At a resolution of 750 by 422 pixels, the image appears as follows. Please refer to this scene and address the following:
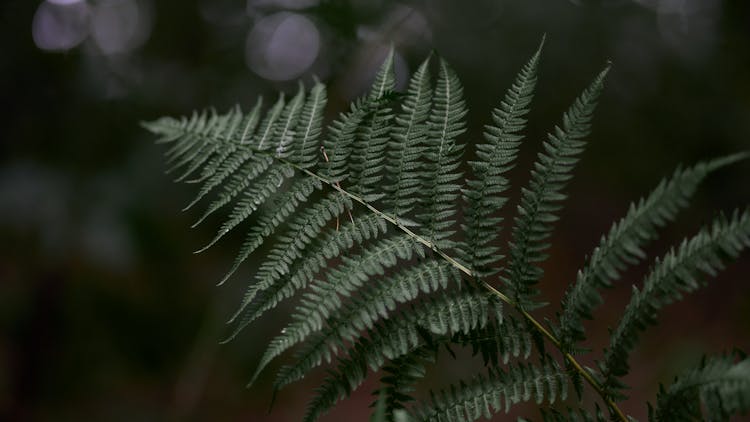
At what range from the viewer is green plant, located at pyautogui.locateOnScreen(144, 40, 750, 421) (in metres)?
0.70

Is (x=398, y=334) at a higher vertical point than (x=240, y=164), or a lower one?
lower

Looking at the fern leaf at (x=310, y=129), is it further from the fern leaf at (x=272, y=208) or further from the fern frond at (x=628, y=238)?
the fern frond at (x=628, y=238)

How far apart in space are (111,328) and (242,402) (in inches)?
34.9

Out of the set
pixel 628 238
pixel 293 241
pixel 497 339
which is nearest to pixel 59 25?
pixel 293 241

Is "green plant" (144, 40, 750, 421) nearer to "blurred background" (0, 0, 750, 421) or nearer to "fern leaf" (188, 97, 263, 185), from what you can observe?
"fern leaf" (188, 97, 263, 185)

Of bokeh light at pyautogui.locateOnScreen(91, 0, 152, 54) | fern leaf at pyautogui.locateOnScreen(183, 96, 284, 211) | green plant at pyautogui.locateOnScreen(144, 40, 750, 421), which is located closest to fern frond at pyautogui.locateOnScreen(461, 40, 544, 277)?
green plant at pyautogui.locateOnScreen(144, 40, 750, 421)

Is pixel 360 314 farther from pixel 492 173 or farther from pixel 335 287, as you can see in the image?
pixel 492 173

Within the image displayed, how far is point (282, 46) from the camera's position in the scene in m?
3.65

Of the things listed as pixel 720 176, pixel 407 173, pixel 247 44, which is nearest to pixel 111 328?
pixel 247 44

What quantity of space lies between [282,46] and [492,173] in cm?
306

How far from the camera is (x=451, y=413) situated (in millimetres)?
792

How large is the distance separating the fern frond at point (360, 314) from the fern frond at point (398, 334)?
2cm

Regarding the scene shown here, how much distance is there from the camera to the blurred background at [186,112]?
251cm

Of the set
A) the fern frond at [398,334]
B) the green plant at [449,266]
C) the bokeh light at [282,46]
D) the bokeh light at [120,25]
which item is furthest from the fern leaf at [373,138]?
the bokeh light at [120,25]
